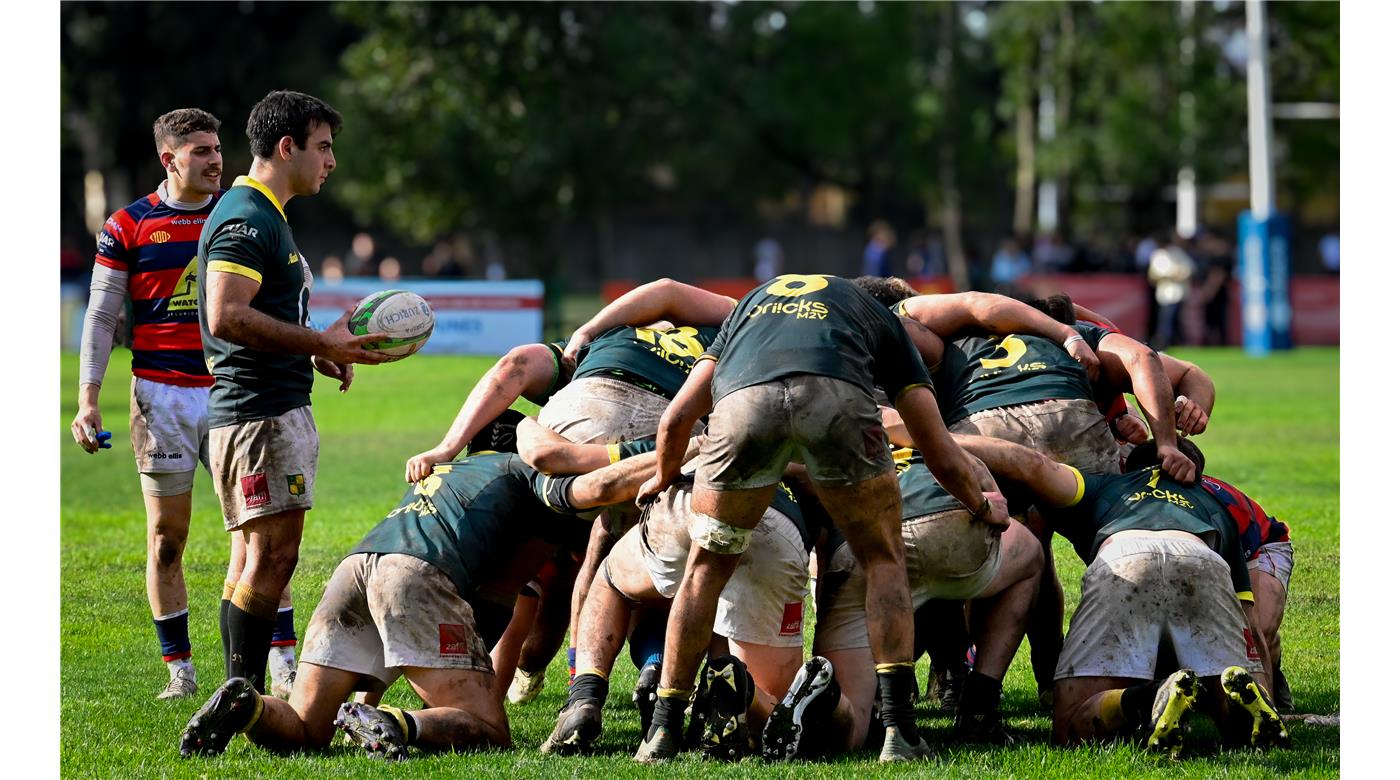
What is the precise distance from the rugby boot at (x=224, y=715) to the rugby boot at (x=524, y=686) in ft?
5.22

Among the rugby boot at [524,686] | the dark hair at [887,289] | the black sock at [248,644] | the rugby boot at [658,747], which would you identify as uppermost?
the dark hair at [887,289]

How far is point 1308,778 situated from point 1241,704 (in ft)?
1.01

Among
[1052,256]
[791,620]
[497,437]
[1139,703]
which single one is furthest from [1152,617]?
[1052,256]

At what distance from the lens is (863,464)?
18.0 feet

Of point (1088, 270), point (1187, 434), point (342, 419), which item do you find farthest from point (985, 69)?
point (1187, 434)

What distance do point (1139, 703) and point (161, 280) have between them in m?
4.54

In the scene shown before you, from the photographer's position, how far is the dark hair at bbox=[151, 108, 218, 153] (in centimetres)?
702

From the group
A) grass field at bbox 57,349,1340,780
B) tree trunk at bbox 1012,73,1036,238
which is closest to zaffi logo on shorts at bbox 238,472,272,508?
grass field at bbox 57,349,1340,780

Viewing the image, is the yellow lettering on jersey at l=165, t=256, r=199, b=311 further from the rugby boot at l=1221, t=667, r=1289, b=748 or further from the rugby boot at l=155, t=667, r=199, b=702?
the rugby boot at l=1221, t=667, r=1289, b=748

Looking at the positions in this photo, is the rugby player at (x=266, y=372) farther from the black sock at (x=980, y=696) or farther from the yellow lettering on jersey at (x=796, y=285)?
the black sock at (x=980, y=696)

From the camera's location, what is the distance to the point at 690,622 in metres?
5.65

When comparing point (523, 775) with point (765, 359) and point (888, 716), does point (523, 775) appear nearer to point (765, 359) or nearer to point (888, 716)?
point (888, 716)

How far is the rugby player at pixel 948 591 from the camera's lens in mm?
5969

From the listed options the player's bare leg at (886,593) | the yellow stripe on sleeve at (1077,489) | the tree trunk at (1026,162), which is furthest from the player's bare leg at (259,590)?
the tree trunk at (1026,162)
